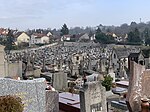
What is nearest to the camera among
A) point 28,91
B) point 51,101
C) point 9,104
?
point 9,104

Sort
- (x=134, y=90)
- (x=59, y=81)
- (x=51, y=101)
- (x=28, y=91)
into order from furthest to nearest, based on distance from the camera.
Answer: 1. (x=59, y=81)
2. (x=51, y=101)
3. (x=134, y=90)
4. (x=28, y=91)

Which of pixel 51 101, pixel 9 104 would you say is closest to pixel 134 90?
pixel 51 101

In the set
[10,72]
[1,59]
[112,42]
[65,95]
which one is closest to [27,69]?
[10,72]

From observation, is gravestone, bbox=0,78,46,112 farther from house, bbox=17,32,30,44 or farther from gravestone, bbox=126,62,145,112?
house, bbox=17,32,30,44

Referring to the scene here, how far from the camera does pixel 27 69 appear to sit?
23.3 m

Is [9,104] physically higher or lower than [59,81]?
higher

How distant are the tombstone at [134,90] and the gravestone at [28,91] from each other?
271 centimetres

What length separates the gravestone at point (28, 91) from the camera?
8.08 m

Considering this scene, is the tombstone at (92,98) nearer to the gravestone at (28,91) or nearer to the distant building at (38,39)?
the gravestone at (28,91)

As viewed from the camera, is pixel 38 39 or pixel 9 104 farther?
pixel 38 39

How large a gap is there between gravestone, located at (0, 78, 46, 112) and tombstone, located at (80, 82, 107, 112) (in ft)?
5.09

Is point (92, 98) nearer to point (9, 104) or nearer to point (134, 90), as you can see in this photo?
point (134, 90)

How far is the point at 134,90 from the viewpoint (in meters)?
9.30

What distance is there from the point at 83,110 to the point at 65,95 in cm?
335
